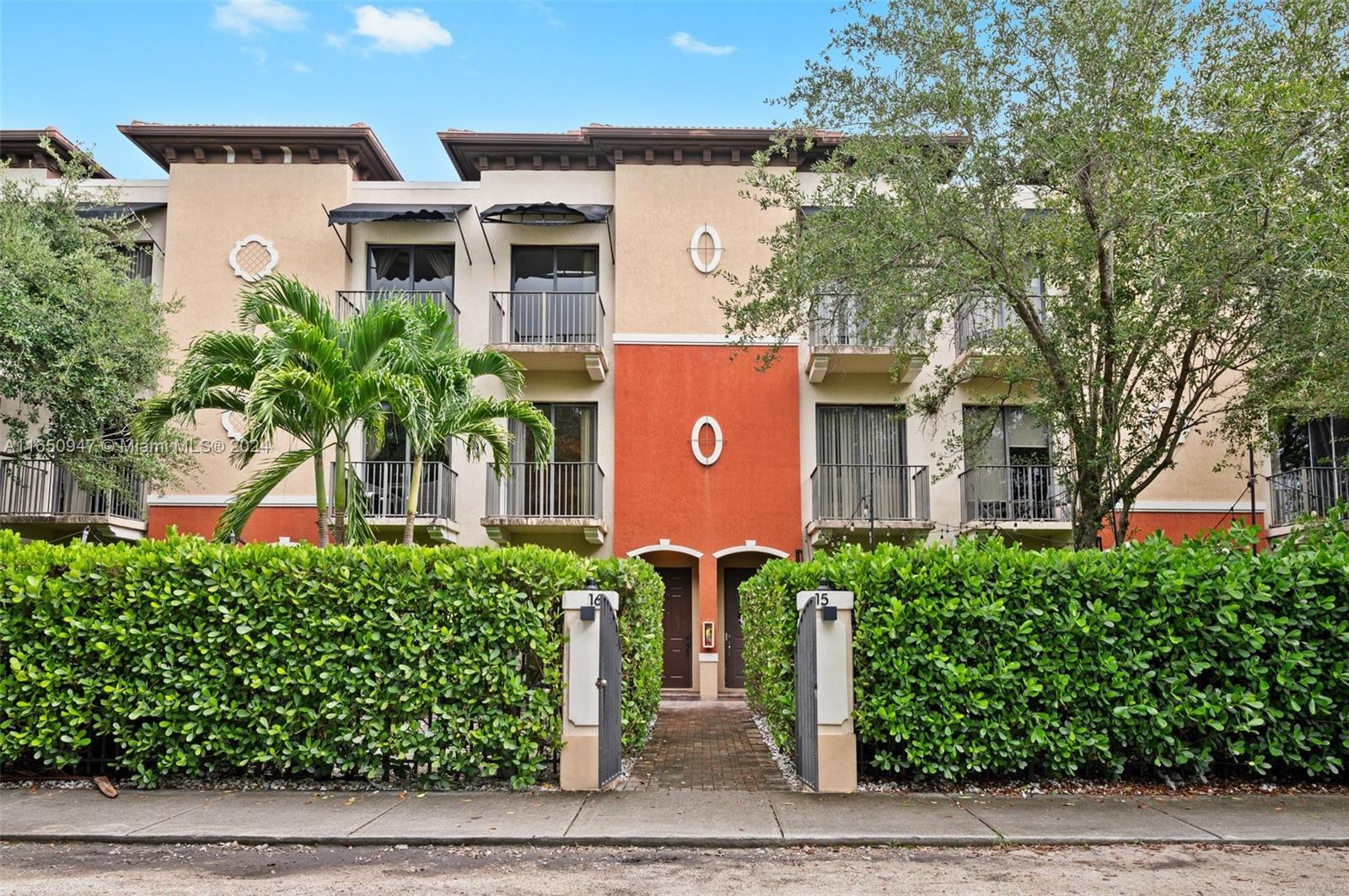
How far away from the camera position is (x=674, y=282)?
19984 millimetres

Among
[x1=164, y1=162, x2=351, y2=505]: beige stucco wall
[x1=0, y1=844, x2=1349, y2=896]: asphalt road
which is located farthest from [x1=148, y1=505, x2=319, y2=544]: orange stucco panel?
[x1=0, y1=844, x2=1349, y2=896]: asphalt road

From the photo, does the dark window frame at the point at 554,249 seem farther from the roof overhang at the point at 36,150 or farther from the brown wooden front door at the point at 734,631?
the roof overhang at the point at 36,150

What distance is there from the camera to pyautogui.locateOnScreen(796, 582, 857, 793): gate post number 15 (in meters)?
8.79

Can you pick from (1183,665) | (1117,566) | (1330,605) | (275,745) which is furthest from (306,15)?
(1330,605)

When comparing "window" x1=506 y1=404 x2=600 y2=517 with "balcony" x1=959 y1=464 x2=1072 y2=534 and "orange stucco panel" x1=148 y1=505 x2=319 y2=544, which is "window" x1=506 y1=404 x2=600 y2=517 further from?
"balcony" x1=959 y1=464 x2=1072 y2=534

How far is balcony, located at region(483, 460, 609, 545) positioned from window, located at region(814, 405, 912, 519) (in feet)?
13.8

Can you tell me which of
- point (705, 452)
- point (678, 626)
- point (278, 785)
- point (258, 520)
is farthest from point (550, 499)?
point (278, 785)

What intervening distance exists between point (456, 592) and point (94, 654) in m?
3.25

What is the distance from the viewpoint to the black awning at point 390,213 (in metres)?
19.0

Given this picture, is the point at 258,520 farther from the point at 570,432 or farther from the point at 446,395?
the point at 446,395

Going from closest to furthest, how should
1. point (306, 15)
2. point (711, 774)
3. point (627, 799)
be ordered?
point (627, 799)
point (711, 774)
point (306, 15)

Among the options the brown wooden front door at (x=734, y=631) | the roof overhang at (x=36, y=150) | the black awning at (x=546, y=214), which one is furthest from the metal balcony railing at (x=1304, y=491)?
the roof overhang at (x=36, y=150)

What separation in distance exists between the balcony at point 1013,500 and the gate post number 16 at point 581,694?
446 inches

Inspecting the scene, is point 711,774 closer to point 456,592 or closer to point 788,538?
point 456,592
